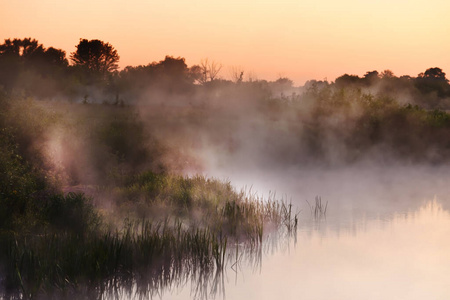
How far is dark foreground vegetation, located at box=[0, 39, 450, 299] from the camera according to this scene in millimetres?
11984

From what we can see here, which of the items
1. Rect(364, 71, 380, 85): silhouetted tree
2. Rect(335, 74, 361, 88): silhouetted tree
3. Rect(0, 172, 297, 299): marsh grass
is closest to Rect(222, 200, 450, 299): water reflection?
Rect(0, 172, 297, 299): marsh grass

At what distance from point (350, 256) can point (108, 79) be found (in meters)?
71.9

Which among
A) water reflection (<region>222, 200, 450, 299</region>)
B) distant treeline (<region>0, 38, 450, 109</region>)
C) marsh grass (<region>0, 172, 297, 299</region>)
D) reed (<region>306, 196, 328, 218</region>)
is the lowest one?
water reflection (<region>222, 200, 450, 299</region>)

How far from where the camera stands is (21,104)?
821 inches

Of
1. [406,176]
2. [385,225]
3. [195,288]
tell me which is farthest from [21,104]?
[406,176]

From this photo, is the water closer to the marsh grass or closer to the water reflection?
the water reflection

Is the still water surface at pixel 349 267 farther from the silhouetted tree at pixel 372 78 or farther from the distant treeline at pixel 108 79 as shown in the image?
the silhouetted tree at pixel 372 78

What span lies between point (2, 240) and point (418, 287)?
9611 millimetres

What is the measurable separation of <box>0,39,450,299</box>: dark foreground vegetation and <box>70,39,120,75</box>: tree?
47099 millimetres

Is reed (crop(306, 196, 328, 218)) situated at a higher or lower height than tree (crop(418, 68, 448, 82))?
lower

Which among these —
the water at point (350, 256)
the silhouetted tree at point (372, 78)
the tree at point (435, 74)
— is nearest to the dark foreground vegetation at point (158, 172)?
the water at point (350, 256)

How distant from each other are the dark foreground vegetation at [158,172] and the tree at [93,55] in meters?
47.1

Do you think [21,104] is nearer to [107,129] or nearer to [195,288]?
[107,129]

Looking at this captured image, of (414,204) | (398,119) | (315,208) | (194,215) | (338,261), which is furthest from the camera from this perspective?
(398,119)
